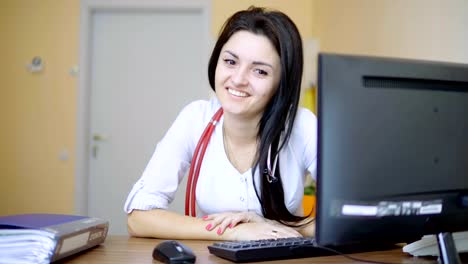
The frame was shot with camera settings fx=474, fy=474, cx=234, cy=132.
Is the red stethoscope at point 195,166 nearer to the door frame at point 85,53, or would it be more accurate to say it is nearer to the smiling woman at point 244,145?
the smiling woman at point 244,145

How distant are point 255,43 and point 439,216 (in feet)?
2.44

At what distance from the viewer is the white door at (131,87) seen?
4195 millimetres

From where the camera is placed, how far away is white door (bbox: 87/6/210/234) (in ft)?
13.8

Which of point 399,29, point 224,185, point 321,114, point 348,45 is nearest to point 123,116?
point 348,45

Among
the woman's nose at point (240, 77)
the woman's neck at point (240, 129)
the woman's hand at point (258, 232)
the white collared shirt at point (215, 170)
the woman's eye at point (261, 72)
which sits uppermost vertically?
the woman's eye at point (261, 72)

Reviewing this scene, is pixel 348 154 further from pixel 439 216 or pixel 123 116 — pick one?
pixel 123 116

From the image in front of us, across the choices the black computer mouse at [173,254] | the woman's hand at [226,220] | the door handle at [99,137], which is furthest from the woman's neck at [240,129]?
the door handle at [99,137]

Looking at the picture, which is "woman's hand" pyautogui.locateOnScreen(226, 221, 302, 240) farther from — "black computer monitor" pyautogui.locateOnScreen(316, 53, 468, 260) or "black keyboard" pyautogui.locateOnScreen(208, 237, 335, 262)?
"black computer monitor" pyautogui.locateOnScreen(316, 53, 468, 260)

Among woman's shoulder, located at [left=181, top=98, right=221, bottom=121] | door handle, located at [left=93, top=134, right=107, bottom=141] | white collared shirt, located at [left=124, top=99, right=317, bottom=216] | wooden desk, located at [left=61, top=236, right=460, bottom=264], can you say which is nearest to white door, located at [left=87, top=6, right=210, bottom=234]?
door handle, located at [left=93, top=134, right=107, bottom=141]

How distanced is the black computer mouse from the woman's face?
1.81 ft

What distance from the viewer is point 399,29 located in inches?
92.8

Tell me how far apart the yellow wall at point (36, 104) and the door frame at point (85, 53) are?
0.07 m

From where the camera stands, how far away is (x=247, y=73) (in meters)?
1.36

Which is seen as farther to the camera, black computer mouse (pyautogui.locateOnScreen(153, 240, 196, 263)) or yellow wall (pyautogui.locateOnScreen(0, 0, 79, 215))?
yellow wall (pyautogui.locateOnScreen(0, 0, 79, 215))
